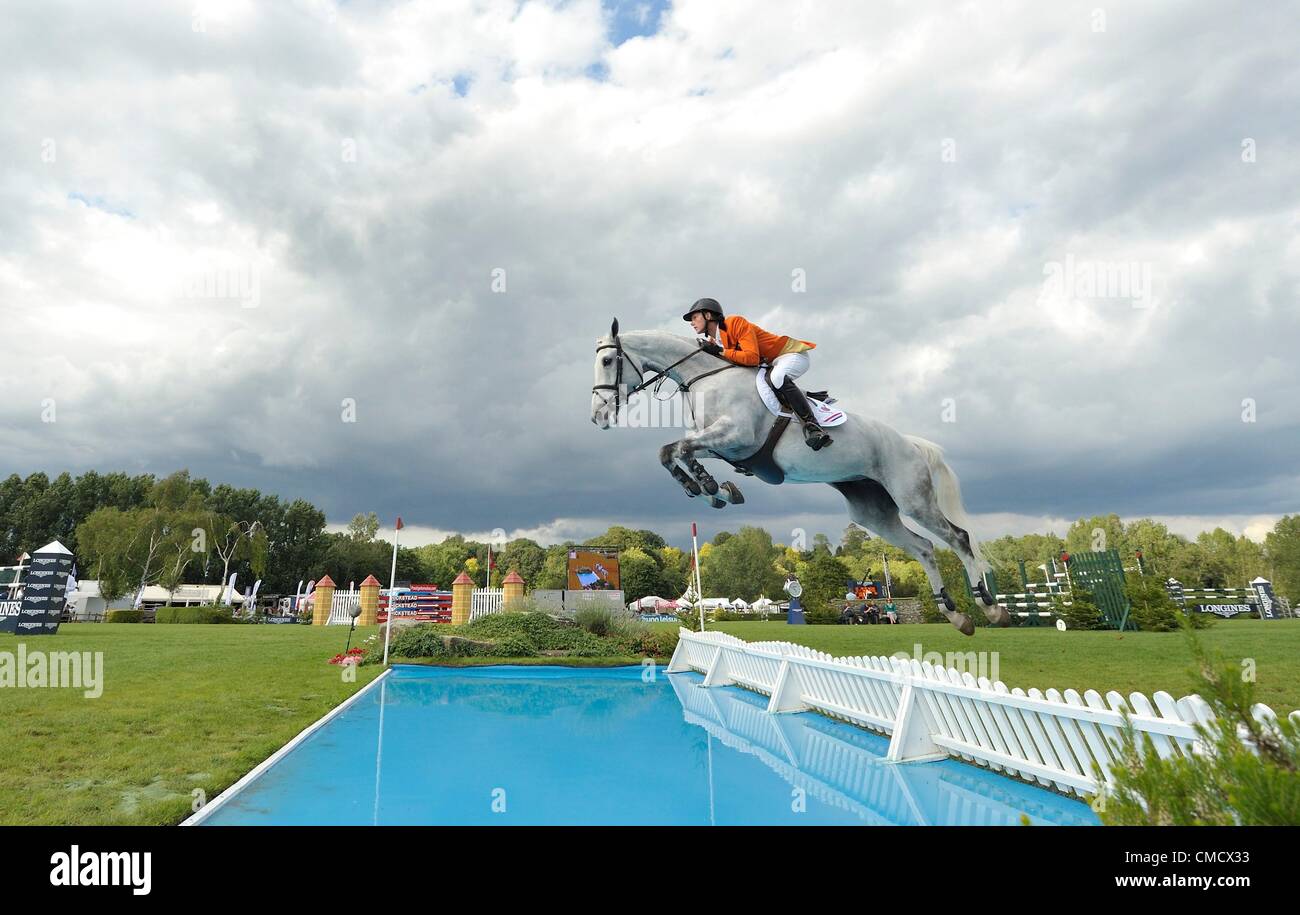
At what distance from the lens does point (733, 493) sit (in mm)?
4844

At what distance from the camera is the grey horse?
15.9 ft

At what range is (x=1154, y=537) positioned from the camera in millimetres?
47469

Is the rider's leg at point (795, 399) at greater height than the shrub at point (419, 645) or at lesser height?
greater

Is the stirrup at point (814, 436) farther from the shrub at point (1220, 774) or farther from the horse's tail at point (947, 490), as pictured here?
the shrub at point (1220, 774)

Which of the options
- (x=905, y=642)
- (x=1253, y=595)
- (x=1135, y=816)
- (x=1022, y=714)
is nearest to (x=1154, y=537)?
(x=1253, y=595)

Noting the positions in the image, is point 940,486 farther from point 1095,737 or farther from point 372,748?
point 372,748

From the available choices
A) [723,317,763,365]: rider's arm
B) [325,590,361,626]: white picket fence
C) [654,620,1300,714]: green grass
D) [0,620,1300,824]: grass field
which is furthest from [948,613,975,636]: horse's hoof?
[325,590,361,626]: white picket fence

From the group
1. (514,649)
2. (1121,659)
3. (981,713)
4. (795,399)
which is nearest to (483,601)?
(514,649)

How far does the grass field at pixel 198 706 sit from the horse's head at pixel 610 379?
12.3 ft

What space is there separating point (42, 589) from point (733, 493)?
23736 mm

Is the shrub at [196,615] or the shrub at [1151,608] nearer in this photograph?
the shrub at [1151,608]

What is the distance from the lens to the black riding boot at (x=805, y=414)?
4875 millimetres

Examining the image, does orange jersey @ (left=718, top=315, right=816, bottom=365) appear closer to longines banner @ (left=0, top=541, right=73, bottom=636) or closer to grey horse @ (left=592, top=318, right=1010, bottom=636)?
grey horse @ (left=592, top=318, right=1010, bottom=636)

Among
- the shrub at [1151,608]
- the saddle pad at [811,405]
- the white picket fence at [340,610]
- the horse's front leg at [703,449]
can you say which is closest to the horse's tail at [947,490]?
the saddle pad at [811,405]
